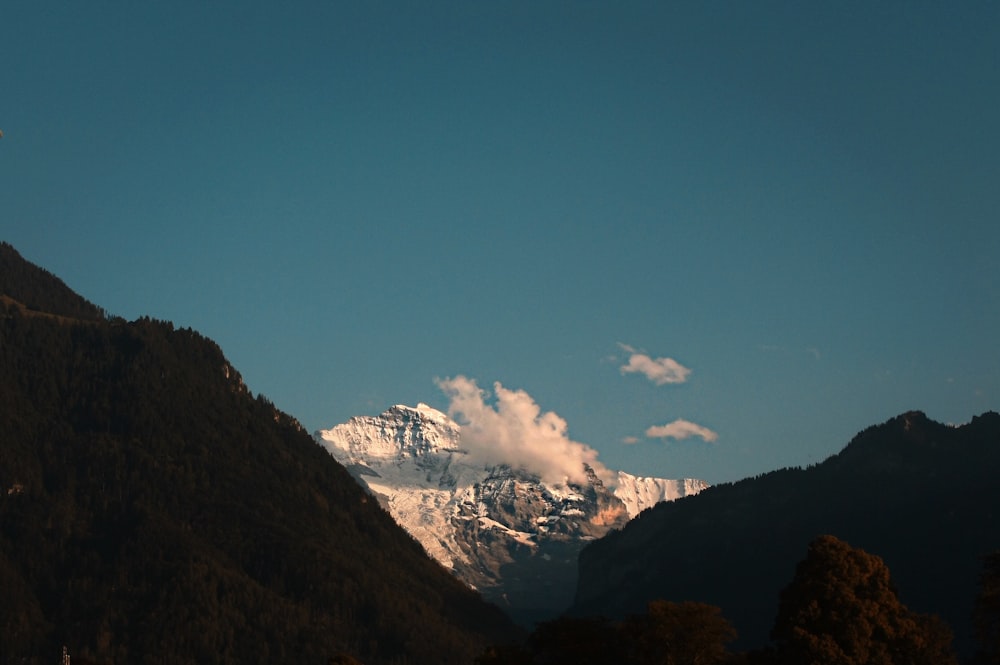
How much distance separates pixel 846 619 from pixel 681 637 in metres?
28.9

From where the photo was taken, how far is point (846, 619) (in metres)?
114

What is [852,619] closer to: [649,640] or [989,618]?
[989,618]

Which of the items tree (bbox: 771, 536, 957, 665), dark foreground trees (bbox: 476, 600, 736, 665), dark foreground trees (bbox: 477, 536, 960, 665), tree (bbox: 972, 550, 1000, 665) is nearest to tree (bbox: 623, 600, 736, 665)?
dark foreground trees (bbox: 476, 600, 736, 665)

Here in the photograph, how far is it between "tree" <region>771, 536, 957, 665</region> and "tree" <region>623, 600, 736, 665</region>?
68.4ft

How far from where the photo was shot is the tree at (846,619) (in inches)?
4439

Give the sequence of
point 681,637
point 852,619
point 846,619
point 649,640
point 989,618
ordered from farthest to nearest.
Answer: point 649,640
point 681,637
point 989,618
point 846,619
point 852,619

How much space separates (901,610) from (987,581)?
822 cm

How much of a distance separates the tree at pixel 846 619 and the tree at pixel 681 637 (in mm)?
20846

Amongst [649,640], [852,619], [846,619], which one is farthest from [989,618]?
[649,640]

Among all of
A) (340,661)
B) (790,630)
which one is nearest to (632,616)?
(790,630)

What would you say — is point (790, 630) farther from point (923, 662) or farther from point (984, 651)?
point (984, 651)

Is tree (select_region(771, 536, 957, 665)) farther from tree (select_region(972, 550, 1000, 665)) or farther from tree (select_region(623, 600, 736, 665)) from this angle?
tree (select_region(623, 600, 736, 665))

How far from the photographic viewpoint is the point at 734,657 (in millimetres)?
146625

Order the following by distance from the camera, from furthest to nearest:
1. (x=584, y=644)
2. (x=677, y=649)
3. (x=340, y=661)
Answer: (x=340, y=661) < (x=584, y=644) < (x=677, y=649)
